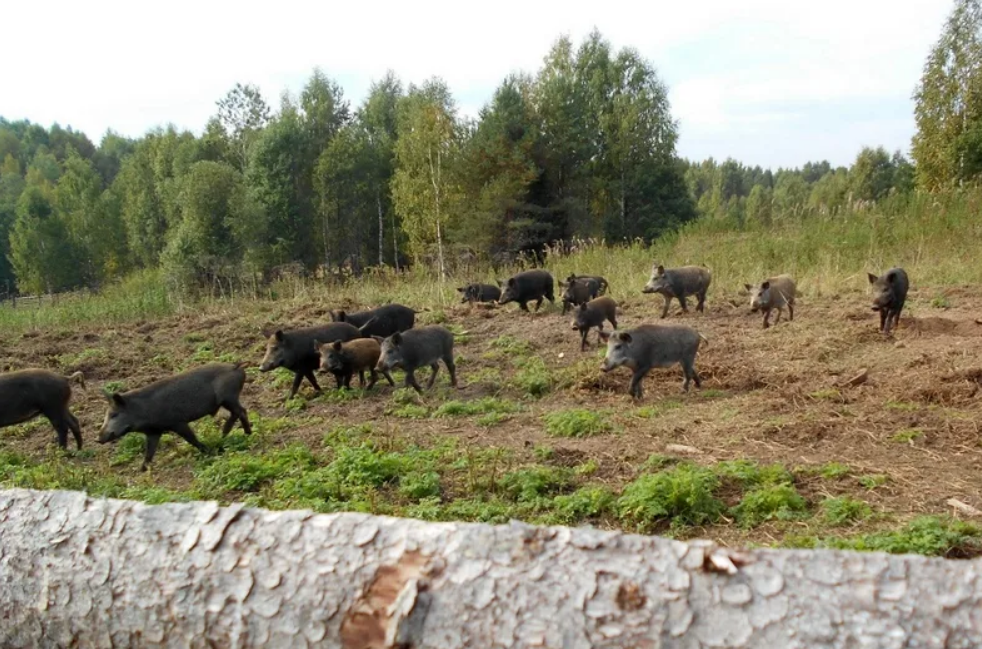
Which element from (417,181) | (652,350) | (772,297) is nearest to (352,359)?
(652,350)

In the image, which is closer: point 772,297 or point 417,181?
point 772,297

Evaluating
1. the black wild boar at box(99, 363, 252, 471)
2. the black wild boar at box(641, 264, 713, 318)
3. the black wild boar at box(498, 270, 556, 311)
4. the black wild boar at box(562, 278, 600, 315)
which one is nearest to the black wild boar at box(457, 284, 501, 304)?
the black wild boar at box(498, 270, 556, 311)

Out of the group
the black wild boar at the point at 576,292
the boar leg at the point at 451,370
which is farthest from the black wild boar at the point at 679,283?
the boar leg at the point at 451,370

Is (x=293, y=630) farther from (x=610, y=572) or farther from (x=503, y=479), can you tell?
(x=503, y=479)

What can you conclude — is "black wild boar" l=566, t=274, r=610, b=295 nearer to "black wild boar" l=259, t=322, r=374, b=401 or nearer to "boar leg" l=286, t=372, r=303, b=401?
"black wild boar" l=259, t=322, r=374, b=401

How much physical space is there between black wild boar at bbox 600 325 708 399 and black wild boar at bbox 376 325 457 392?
259cm

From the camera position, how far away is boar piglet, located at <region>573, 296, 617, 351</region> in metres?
11.6

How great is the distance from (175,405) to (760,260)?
49.6ft

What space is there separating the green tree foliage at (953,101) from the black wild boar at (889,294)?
1762cm

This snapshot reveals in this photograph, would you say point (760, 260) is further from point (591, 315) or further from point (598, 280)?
point (591, 315)

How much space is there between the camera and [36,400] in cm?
823

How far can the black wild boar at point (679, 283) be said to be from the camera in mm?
13828

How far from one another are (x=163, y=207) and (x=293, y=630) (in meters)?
43.4

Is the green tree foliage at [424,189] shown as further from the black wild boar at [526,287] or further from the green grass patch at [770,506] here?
the green grass patch at [770,506]
